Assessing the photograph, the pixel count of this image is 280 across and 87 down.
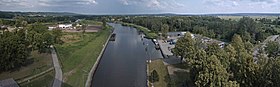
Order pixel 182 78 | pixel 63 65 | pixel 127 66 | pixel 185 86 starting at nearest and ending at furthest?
pixel 185 86, pixel 182 78, pixel 63 65, pixel 127 66

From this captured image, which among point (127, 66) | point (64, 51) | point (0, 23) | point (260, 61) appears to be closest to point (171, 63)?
point (127, 66)

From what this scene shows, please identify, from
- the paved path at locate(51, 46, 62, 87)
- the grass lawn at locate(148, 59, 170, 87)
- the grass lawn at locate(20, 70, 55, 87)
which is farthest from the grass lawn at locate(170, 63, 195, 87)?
the grass lawn at locate(20, 70, 55, 87)

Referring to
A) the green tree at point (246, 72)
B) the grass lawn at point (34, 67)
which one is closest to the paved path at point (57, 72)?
the grass lawn at point (34, 67)

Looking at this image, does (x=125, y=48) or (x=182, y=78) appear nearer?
(x=182, y=78)

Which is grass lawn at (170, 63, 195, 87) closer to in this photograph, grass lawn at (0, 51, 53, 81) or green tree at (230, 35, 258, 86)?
green tree at (230, 35, 258, 86)

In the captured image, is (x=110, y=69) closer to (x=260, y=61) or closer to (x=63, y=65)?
(x=63, y=65)
